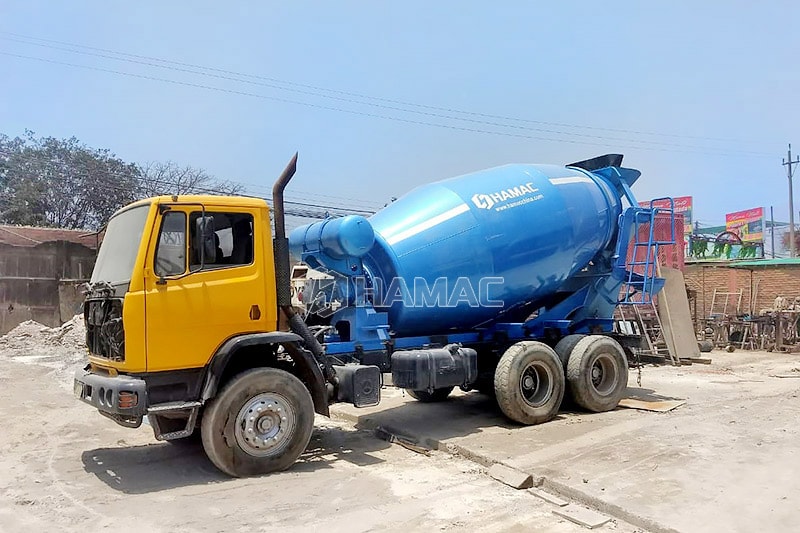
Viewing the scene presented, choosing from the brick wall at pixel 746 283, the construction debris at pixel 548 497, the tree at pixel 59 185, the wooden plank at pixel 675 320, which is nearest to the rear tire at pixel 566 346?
the construction debris at pixel 548 497

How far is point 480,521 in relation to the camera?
522 cm

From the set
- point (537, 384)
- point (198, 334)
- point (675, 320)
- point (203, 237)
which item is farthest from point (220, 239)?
point (675, 320)

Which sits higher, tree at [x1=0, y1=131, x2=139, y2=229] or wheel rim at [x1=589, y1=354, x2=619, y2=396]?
tree at [x1=0, y1=131, x2=139, y2=229]

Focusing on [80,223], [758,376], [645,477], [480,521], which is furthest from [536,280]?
[80,223]

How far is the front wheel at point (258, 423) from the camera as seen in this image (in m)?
6.36

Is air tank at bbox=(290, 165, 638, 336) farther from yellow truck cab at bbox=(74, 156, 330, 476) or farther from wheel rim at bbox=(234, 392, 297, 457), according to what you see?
wheel rim at bbox=(234, 392, 297, 457)

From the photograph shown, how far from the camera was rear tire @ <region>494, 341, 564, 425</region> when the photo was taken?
8.59 metres

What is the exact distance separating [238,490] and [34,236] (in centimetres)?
1943

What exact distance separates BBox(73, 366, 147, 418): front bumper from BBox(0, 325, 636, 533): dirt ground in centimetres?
71

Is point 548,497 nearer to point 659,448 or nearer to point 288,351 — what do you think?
point 659,448

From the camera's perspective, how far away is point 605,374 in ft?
32.7

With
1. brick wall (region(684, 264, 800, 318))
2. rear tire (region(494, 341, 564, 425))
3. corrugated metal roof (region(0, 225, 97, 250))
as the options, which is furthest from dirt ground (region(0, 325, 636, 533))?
brick wall (region(684, 264, 800, 318))

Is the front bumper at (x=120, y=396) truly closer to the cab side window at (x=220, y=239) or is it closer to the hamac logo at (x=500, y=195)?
the cab side window at (x=220, y=239)

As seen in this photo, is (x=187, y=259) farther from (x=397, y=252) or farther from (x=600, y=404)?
(x=600, y=404)
